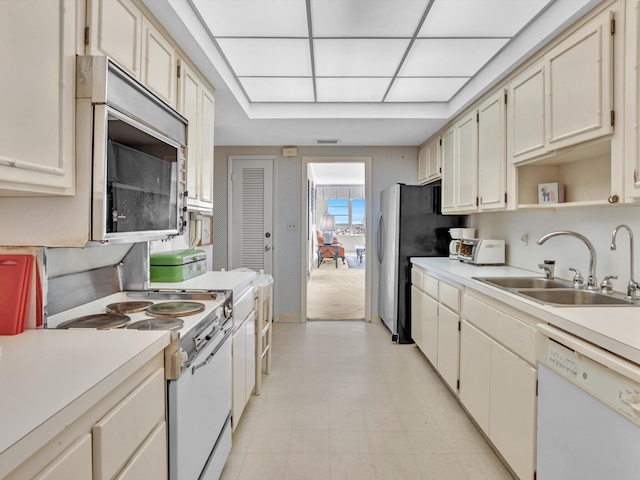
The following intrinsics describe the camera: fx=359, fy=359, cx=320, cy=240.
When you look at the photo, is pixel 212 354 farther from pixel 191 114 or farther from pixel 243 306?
pixel 191 114

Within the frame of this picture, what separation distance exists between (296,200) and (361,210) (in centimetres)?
785

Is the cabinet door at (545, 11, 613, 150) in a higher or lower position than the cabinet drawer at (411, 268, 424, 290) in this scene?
higher

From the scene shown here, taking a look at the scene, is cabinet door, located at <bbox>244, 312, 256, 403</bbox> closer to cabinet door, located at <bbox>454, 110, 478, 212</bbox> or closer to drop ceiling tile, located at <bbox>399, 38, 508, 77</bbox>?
cabinet door, located at <bbox>454, 110, 478, 212</bbox>

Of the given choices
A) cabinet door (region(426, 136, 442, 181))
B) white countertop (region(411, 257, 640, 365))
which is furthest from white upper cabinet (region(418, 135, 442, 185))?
white countertop (region(411, 257, 640, 365))

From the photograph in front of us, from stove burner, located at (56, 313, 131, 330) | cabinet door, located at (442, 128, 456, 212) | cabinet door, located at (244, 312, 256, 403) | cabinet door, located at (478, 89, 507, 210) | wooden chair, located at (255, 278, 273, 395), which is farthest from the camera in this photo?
cabinet door, located at (442, 128, 456, 212)

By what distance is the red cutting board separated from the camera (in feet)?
3.79

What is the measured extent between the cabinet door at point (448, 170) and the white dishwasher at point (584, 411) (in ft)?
6.66

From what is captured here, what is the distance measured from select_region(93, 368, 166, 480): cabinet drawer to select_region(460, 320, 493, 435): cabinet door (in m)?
1.63

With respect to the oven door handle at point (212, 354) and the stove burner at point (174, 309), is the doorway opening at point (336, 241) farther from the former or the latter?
the stove burner at point (174, 309)

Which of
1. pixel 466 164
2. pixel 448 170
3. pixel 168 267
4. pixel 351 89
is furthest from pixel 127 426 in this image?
pixel 448 170

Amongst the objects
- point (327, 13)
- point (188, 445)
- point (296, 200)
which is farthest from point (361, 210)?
point (188, 445)

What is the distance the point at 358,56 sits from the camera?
2.41 meters

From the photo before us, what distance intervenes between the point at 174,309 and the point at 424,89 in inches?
100

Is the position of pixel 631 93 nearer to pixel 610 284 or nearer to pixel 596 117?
pixel 596 117
